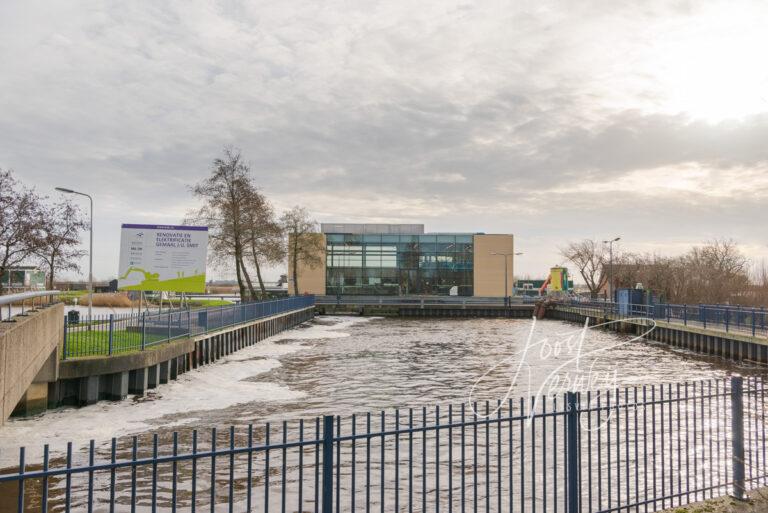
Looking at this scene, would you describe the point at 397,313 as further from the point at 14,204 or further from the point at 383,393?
the point at 383,393

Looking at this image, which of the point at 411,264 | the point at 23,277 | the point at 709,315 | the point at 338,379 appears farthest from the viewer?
the point at 411,264

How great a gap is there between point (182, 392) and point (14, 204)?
77.1 feet

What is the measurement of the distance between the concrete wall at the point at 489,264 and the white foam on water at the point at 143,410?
69283 mm

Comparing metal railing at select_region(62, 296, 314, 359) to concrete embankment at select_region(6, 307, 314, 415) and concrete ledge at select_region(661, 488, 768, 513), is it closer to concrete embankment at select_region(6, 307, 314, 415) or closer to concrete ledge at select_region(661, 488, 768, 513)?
concrete embankment at select_region(6, 307, 314, 415)

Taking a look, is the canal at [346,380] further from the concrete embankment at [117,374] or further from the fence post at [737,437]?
the fence post at [737,437]

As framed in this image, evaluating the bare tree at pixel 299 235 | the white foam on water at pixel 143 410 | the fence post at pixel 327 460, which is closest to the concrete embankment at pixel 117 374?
the white foam on water at pixel 143 410

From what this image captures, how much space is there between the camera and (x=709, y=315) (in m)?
35.8

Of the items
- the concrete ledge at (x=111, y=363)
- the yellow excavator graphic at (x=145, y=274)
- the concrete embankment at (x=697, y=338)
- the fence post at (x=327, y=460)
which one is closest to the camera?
the fence post at (x=327, y=460)

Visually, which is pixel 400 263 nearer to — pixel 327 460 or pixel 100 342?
pixel 100 342

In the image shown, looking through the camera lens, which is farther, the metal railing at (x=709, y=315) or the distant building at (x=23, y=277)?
the distant building at (x=23, y=277)

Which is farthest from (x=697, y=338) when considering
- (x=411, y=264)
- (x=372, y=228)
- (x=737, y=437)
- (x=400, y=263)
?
(x=372, y=228)

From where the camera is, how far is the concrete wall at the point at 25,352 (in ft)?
34.0

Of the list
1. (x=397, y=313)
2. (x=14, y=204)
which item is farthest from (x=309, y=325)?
(x=14, y=204)

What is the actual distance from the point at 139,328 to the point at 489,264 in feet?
252
